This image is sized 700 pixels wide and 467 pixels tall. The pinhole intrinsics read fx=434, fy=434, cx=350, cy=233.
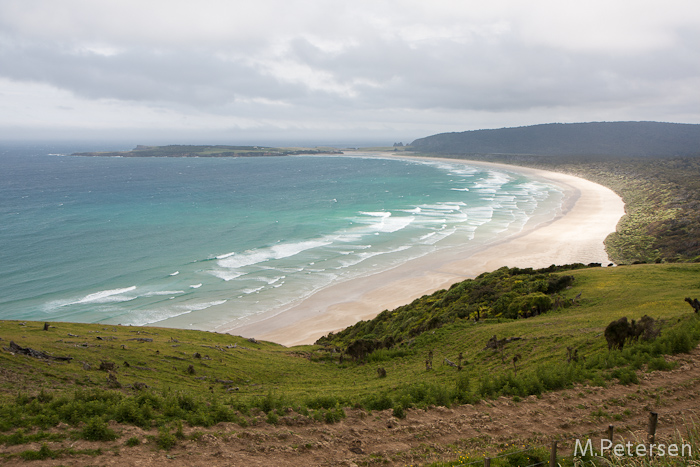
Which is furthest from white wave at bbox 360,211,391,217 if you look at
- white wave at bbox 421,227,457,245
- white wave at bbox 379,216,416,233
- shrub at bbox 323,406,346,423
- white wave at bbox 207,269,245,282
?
shrub at bbox 323,406,346,423

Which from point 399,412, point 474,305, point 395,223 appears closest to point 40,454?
point 399,412

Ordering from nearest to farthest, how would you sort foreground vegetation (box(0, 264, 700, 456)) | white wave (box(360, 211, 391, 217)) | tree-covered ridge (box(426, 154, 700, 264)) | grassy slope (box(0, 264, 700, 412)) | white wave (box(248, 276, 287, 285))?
foreground vegetation (box(0, 264, 700, 456)) < grassy slope (box(0, 264, 700, 412)) < white wave (box(248, 276, 287, 285)) < tree-covered ridge (box(426, 154, 700, 264)) < white wave (box(360, 211, 391, 217))

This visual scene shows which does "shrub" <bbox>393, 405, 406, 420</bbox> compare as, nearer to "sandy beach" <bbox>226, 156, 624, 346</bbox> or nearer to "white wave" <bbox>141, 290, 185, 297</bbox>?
"sandy beach" <bbox>226, 156, 624, 346</bbox>

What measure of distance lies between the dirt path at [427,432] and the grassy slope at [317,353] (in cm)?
227

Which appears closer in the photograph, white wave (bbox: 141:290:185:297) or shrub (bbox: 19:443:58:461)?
shrub (bbox: 19:443:58:461)

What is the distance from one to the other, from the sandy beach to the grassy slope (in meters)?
10.6

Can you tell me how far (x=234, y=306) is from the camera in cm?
4566

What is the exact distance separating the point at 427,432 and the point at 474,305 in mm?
20341

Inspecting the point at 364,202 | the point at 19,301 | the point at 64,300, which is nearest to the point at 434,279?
the point at 64,300

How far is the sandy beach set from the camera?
41406 millimetres

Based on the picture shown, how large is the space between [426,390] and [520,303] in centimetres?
1623

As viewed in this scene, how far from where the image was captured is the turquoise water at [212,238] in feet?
154

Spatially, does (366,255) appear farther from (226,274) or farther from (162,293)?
(162,293)

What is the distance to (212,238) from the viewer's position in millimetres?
72688
